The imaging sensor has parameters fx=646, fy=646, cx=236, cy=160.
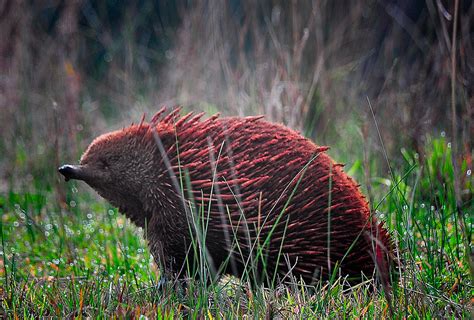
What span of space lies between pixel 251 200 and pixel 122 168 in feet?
2.26

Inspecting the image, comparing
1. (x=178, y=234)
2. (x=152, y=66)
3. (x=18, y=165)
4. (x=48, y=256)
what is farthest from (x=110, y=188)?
(x=152, y=66)

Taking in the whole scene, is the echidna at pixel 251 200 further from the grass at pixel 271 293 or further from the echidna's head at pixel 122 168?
the grass at pixel 271 293

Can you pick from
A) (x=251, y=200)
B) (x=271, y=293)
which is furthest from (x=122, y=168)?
(x=271, y=293)

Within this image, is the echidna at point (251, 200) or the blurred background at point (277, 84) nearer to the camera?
the echidna at point (251, 200)

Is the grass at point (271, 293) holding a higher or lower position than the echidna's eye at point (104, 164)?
lower

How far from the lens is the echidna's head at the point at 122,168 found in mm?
3055

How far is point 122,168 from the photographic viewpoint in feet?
10.1

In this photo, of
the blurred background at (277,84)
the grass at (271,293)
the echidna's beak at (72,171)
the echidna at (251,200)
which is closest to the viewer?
the grass at (271,293)

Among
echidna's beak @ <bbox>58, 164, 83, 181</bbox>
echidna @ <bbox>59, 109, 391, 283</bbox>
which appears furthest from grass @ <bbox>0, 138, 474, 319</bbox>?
echidna's beak @ <bbox>58, 164, 83, 181</bbox>

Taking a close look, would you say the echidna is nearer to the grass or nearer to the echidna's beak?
the echidna's beak

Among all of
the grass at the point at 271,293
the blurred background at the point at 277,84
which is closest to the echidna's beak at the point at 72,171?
the grass at the point at 271,293

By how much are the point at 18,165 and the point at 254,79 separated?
2.18 metres

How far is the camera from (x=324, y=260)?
113 inches

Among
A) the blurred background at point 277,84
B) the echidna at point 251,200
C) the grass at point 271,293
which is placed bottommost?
the grass at point 271,293
